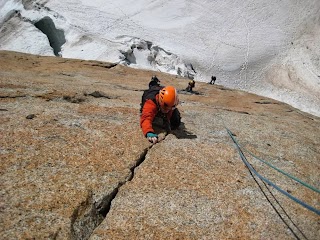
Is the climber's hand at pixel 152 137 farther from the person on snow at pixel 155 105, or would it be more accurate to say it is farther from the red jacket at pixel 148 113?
the red jacket at pixel 148 113

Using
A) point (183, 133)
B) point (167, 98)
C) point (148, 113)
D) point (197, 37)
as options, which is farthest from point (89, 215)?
point (197, 37)

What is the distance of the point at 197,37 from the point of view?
5328 cm

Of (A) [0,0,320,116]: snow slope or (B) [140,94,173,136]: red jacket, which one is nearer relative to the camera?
(B) [140,94,173,136]: red jacket

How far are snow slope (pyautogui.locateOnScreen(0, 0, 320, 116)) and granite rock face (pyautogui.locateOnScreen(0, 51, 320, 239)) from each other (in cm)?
3293

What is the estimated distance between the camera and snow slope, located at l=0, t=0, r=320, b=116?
45094mm

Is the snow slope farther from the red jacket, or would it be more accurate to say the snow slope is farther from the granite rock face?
the red jacket

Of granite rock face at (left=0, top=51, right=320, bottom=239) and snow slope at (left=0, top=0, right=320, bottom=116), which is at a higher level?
granite rock face at (left=0, top=51, right=320, bottom=239)

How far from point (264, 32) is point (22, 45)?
138 feet

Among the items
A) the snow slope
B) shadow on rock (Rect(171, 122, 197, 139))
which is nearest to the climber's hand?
shadow on rock (Rect(171, 122, 197, 139))

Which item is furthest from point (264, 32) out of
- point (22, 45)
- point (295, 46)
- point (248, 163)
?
point (248, 163)

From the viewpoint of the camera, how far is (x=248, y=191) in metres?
7.15

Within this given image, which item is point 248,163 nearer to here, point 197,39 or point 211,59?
point 211,59

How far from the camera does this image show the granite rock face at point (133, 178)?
5500 mm

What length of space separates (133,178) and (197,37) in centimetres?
4969
